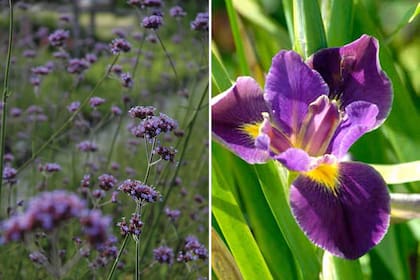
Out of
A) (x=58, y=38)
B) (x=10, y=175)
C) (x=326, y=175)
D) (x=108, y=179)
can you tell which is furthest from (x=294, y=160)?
(x=58, y=38)

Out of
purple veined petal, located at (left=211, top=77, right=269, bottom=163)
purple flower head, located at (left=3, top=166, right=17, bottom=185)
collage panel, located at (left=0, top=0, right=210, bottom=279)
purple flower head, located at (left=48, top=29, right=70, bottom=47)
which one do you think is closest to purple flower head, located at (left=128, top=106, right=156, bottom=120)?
collage panel, located at (left=0, top=0, right=210, bottom=279)

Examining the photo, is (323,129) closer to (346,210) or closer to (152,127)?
(346,210)

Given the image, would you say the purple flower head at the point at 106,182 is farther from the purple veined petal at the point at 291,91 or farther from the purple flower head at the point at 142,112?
the purple veined petal at the point at 291,91

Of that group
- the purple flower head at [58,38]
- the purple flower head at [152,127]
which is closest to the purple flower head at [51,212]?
the purple flower head at [152,127]

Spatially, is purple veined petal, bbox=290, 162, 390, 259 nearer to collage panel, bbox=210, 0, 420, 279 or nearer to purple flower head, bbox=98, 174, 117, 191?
collage panel, bbox=210, 0, 420, 279

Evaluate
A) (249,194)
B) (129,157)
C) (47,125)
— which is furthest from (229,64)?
(47,125)

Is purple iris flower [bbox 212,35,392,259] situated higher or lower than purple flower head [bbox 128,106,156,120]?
higher

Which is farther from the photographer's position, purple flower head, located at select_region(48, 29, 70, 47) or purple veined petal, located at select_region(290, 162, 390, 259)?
purple flower head, located at select_region(48, 29, 70, 47)
